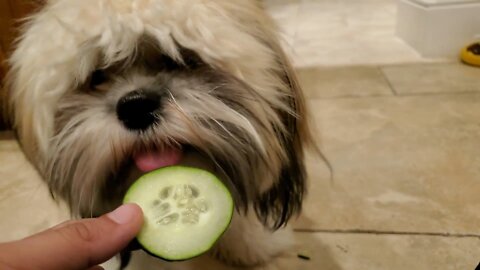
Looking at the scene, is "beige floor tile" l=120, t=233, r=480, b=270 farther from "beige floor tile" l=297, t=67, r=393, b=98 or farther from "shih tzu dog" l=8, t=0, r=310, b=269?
"beige floor tile" l=297, t=67, r=393, b=98

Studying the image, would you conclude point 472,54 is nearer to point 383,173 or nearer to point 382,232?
point 383,173

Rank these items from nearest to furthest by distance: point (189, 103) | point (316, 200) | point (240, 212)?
point (189, 103)
point (240, 212)
point (316, 200)

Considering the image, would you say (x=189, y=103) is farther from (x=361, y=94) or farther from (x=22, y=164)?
(x=361, y=94)

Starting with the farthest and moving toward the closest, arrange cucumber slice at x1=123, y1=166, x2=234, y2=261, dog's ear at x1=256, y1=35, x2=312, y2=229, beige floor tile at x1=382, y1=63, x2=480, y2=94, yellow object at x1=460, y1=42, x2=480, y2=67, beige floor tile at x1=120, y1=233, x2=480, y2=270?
1. yellow object at x1=460, y1=42, x2=480, y2=67
2. beige floor tile at x1=382, y1=63, x2=480, y2=94
3. beige floor tile at x1=120, y1=233, x2=480, y2=270
4. dog's ear at x1=256, y1=35, x2=312, y2=229
5. cucumber slice at x1=123, y1=166, x2=234, y2=261

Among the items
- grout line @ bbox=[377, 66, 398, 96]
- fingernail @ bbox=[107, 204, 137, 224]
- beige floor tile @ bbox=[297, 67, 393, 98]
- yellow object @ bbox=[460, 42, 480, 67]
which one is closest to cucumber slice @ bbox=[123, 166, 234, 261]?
fingernail @ bbox=[107, 204, 137, 224]

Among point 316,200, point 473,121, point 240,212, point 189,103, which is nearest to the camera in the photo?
point 189,103

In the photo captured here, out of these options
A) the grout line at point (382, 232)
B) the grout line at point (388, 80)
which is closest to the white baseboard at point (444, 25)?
the grout line at point (388, 80)

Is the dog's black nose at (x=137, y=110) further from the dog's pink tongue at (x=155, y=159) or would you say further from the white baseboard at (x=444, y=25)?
the white baseboard at (x=444, y=25)

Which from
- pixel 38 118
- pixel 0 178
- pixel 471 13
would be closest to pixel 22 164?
pixel 0 178
